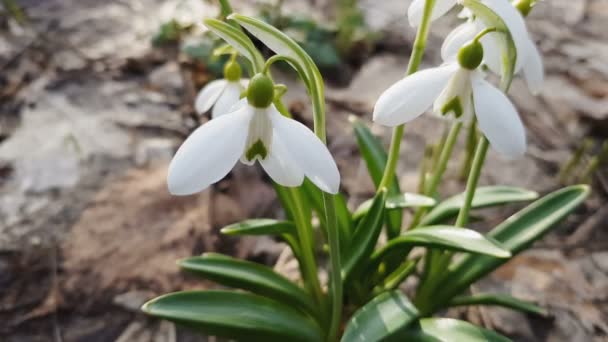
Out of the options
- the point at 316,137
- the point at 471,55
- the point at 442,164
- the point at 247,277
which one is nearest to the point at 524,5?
the point at 471,55

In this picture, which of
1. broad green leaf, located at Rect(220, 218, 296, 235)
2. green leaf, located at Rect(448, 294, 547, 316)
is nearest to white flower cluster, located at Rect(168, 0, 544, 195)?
broad green leaf, located at Rect(220, 218, 296, 235)

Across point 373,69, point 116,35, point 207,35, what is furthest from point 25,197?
point 373,69

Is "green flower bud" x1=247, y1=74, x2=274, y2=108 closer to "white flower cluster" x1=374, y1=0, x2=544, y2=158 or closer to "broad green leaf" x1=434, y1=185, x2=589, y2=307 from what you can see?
"white flower cluster" x1=374, y1=0, x2=544, y2=158

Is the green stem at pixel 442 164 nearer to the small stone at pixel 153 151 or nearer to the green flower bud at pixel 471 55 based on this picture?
the green flower bud at pixel 471 55

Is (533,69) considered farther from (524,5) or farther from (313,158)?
(313,158)

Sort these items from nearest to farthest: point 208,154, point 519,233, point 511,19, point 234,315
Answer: point 208,154 < point 511,19 < point 234,315 < point 519,233

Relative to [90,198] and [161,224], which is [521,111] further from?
[90,198]
